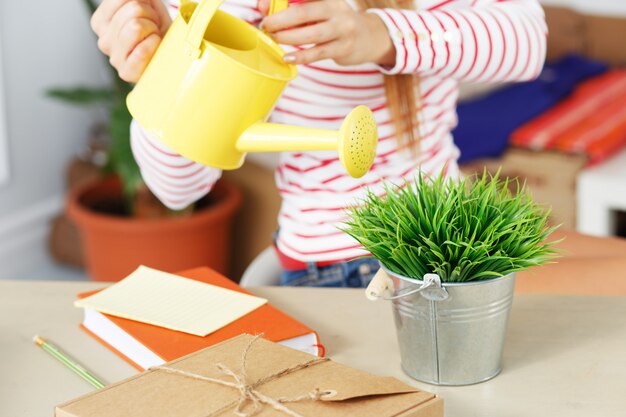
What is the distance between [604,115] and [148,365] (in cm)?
186

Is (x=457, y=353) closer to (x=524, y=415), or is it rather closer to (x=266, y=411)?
(x=524, y=415)

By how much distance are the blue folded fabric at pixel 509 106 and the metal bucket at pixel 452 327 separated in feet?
5.16

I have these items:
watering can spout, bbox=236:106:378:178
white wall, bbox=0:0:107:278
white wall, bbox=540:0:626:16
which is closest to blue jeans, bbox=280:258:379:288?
watering can spout, bbox=236:106:378:178

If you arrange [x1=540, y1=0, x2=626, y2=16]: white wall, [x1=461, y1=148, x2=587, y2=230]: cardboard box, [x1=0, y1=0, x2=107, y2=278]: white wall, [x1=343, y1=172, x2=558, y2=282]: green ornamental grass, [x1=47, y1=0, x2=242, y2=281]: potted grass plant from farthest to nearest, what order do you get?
[x1=540, y1=0, x2=626, y2=16]: white wall
[x1=0, y1=0, x2=107, y2=278]: white wall
[x1=47, y1=0, x2=242, y2=281]: potted grass plant
[x1=461, y1=148, x2=587, y2=230]: cardboard box
[x1=343, y1=172, x2=558, y2=282]: green ornamental grass

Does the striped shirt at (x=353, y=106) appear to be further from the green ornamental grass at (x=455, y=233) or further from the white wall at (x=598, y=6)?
the white wall at (x=598, y=6)

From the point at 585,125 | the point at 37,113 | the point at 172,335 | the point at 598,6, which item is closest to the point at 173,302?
the point at 172,335

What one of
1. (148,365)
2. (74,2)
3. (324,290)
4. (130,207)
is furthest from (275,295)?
(74,2)

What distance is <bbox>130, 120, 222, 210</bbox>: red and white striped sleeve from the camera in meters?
1.17

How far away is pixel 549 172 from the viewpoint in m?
2.33

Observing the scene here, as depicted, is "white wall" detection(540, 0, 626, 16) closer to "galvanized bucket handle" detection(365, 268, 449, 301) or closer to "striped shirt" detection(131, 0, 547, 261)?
"striped shirt" detection(131, 0, 547, 261)

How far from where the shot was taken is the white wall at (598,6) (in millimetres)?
2984

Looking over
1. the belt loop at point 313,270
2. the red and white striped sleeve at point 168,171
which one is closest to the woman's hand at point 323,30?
the red and white striped sleeve at point 168,171

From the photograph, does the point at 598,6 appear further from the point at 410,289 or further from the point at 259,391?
the point at 259,391

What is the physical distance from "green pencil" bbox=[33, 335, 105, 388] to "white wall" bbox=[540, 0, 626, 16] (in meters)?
2.35
